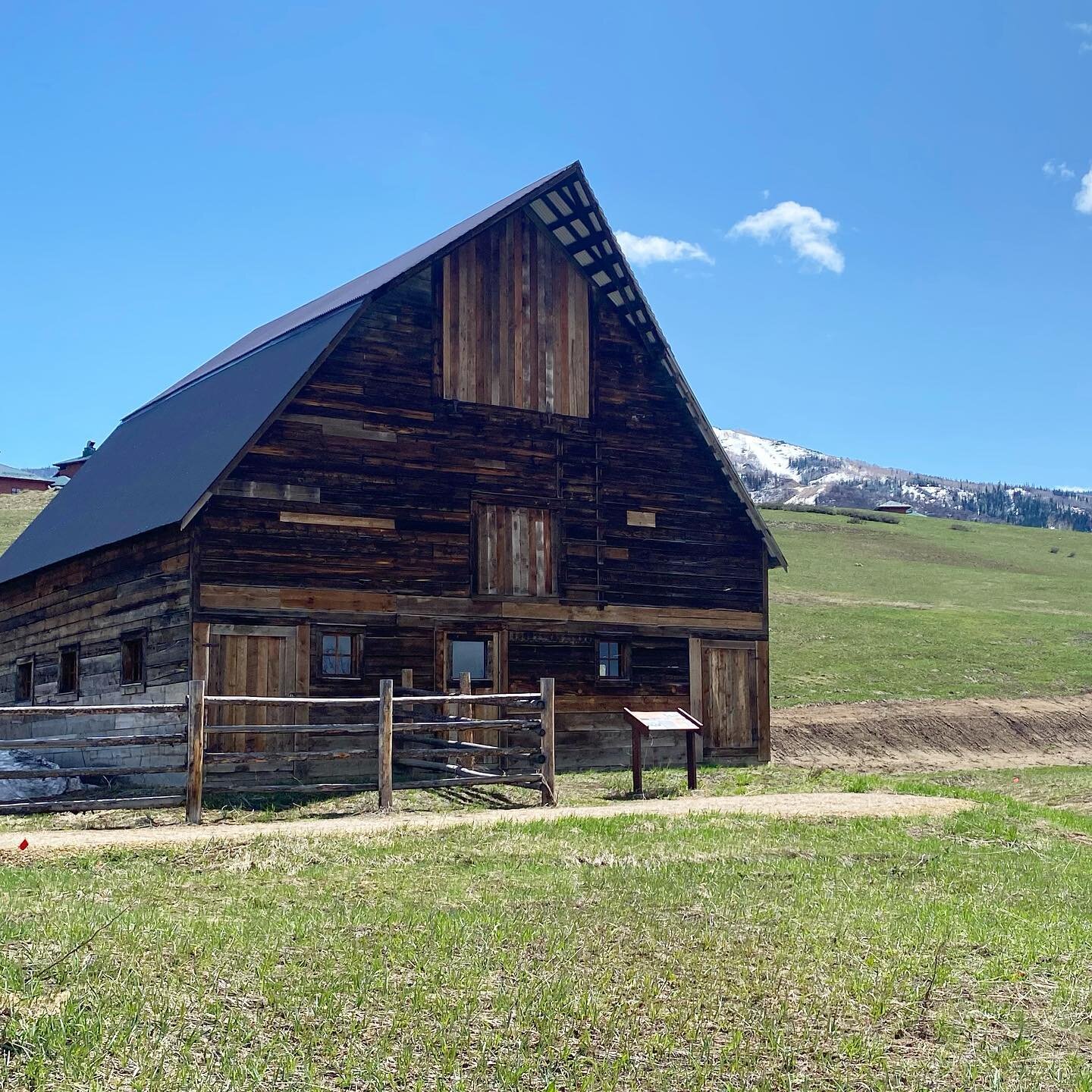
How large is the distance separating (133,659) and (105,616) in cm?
156

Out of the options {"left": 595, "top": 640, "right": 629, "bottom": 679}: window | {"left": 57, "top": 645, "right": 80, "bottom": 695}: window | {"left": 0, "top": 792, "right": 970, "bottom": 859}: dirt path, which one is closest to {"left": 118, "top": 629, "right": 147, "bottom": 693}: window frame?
{"left": 57, "top": 645, "right": 80, "bottom": 695}: window

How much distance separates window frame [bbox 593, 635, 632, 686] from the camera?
29.1 metres

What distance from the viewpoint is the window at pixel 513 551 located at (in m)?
27.7

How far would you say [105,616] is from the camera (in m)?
27.5

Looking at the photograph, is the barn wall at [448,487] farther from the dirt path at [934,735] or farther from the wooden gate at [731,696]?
the dirt path at [934,735]

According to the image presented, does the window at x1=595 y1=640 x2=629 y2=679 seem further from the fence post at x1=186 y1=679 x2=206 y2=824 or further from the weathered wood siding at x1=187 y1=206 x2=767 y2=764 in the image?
the fence post at x1=186 y1=679 x2=206 y2=824

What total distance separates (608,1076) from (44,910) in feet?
17.3

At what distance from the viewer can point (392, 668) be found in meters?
26.2

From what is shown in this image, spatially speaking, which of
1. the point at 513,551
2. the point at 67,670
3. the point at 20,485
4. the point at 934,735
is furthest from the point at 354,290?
the point at 20,485

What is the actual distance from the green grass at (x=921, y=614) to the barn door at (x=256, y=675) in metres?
22.0

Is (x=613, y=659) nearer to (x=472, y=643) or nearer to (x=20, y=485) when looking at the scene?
(x=472, y=643)

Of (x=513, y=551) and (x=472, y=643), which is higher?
(x=513, y=551)

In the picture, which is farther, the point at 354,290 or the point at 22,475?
the point at 22,475

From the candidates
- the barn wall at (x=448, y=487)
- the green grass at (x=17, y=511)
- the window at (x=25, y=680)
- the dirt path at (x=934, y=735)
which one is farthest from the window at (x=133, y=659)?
the green grass at (x=17, y=511)
